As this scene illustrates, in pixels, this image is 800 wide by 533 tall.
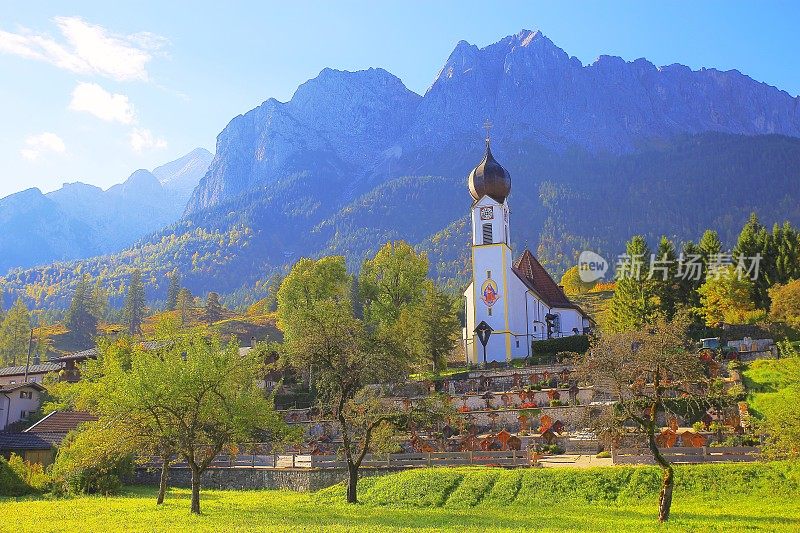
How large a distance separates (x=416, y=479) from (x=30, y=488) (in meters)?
20.2

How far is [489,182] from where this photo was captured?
221 feet

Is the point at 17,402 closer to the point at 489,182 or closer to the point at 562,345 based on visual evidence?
the point at 489,182

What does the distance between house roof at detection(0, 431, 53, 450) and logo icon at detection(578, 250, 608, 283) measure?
107559 millimetres

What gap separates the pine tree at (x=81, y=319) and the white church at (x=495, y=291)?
7499 cm

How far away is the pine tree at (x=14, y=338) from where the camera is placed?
96875 mm

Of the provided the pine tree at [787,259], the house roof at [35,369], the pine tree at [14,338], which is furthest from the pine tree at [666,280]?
the pine tree at [14,338]

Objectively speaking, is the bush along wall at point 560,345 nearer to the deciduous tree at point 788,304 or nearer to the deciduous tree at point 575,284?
the deciduous tree at point 788,304

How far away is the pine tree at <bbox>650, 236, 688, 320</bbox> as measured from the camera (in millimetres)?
59406

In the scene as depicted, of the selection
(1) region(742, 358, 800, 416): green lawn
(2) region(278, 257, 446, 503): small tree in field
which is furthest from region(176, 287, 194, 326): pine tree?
(2) region(278, 257, 446, 503): small tree in field

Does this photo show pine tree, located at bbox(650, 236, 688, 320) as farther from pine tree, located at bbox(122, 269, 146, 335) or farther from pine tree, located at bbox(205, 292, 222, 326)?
pine tree, located at bbox(122, 269, 146, 335)

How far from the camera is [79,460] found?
3250 cm

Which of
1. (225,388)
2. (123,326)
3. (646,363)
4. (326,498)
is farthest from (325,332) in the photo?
Result: (123,326)

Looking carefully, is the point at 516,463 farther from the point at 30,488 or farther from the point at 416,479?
the point at 30,488

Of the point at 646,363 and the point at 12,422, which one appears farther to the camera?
the point at 12,422
